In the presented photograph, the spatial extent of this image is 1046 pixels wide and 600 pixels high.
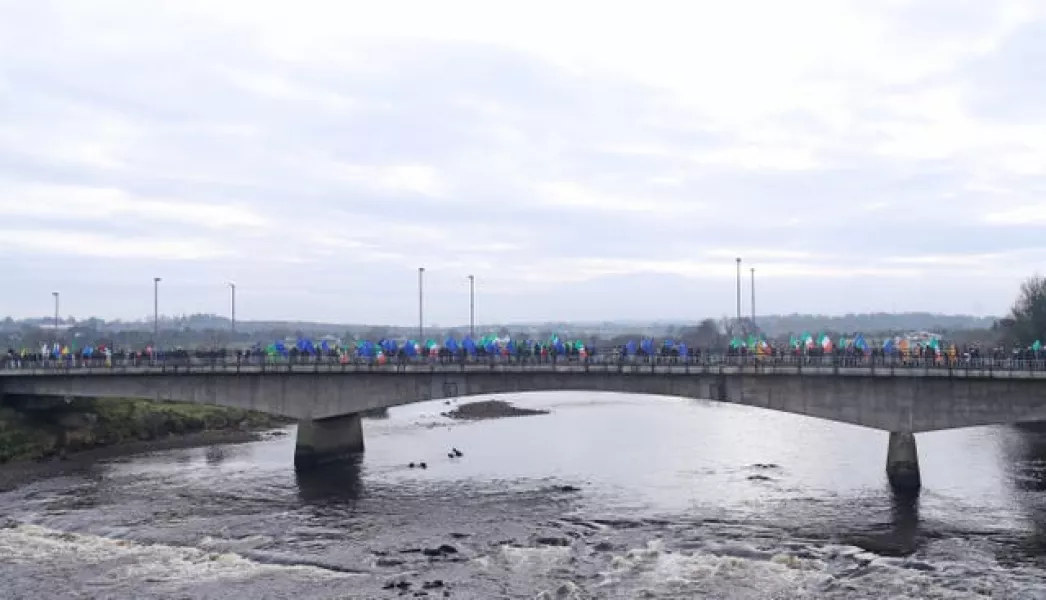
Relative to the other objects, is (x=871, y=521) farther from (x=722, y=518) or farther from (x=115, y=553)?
(x=115, y=553)

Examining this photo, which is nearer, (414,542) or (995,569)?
(995,569)

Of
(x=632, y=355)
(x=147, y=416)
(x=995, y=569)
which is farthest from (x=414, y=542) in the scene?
(x=147, y=416)

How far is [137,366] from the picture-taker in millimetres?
68312

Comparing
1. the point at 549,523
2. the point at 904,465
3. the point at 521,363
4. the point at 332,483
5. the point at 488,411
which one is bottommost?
the point at 549,523

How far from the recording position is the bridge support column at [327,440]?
214ft

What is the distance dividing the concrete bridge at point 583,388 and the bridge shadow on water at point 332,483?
1.49 meters

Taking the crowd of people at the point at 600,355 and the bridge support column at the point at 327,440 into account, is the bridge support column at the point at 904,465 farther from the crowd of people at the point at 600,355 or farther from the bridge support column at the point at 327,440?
the bridge support column at the point at 327,440

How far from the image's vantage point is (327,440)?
67312mm

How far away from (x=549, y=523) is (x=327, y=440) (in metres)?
24.9

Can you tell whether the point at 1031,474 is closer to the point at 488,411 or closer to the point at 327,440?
the point at 327,440

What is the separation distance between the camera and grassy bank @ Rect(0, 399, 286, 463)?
2803 inches

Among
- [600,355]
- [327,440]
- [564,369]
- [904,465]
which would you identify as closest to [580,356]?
[600,355]

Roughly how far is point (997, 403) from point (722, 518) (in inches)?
638

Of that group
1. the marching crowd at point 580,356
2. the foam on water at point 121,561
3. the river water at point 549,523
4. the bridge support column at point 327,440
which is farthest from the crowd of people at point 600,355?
the foam on water at point 121,561
